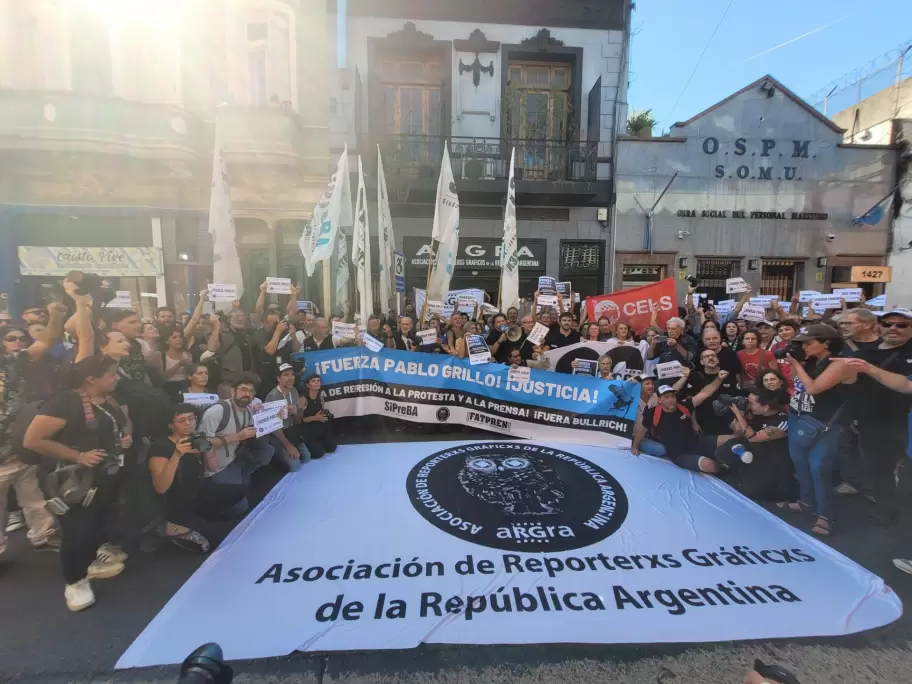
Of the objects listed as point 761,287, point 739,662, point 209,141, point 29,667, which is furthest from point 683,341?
point 209,141

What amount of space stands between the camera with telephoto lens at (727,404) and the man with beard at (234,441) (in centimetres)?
499

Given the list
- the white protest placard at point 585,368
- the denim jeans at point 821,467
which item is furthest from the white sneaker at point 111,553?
the denim jeans at point 821,467

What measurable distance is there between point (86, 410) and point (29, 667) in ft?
4.92

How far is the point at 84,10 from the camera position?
10.5 meters

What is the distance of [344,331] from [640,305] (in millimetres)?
5161

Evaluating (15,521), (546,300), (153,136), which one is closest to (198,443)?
(15,521)

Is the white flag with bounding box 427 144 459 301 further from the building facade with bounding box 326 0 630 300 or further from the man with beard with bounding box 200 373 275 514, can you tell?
the man with beard with bounding box 200 373 275 514

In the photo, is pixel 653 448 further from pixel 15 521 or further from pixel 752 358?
pixel 15 521

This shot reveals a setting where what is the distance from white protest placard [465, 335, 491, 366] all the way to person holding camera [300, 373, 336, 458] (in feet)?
6.66

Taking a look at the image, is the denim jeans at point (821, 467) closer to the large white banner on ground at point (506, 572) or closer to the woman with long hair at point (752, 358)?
the large white banner on ground at point (506, 572)

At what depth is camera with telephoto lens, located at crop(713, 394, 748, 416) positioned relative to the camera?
4.89 meters

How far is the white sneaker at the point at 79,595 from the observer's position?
2.95m

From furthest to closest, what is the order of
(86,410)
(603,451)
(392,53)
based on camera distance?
Result: 1. (392,53)
2. (603,451)
3. (86,410)

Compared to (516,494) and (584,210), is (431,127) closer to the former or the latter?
(584,210)
